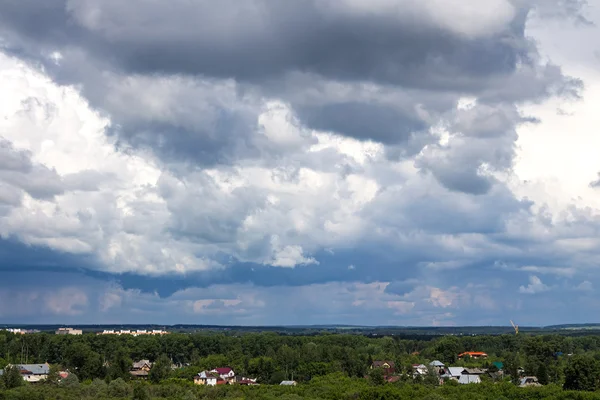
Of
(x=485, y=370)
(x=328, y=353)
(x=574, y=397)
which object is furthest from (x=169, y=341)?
(x=574, y=397)

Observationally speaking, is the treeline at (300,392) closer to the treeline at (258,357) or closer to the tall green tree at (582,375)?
the tall green tree at (582,375)

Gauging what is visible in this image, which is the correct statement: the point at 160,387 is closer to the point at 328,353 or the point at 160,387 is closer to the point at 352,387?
the point at 352,387

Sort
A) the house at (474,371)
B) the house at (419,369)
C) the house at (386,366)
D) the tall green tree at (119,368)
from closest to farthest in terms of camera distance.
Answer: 1. the tall green tree at (119,368)
2. the house at (419,369)
3. the house at (474,371)
4. the house at (386,366)

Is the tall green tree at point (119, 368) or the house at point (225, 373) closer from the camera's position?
the tall green tree at point (119, 368)

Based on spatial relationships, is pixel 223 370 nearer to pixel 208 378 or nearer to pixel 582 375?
pixel 208 378

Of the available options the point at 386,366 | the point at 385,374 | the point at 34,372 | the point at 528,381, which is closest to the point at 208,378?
the point at 385,374

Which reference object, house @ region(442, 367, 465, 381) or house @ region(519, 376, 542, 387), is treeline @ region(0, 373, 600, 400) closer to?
house @ region(519, 376, 542, 387)

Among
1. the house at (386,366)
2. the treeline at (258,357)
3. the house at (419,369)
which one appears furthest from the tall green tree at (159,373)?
the house at (419,369)

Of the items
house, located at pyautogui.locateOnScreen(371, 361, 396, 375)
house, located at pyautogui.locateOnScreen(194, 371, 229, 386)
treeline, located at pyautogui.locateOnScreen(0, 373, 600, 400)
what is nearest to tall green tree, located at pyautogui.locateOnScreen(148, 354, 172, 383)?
house, located at pyautogui.locateOnScreen(194, 371, 229, 386)
